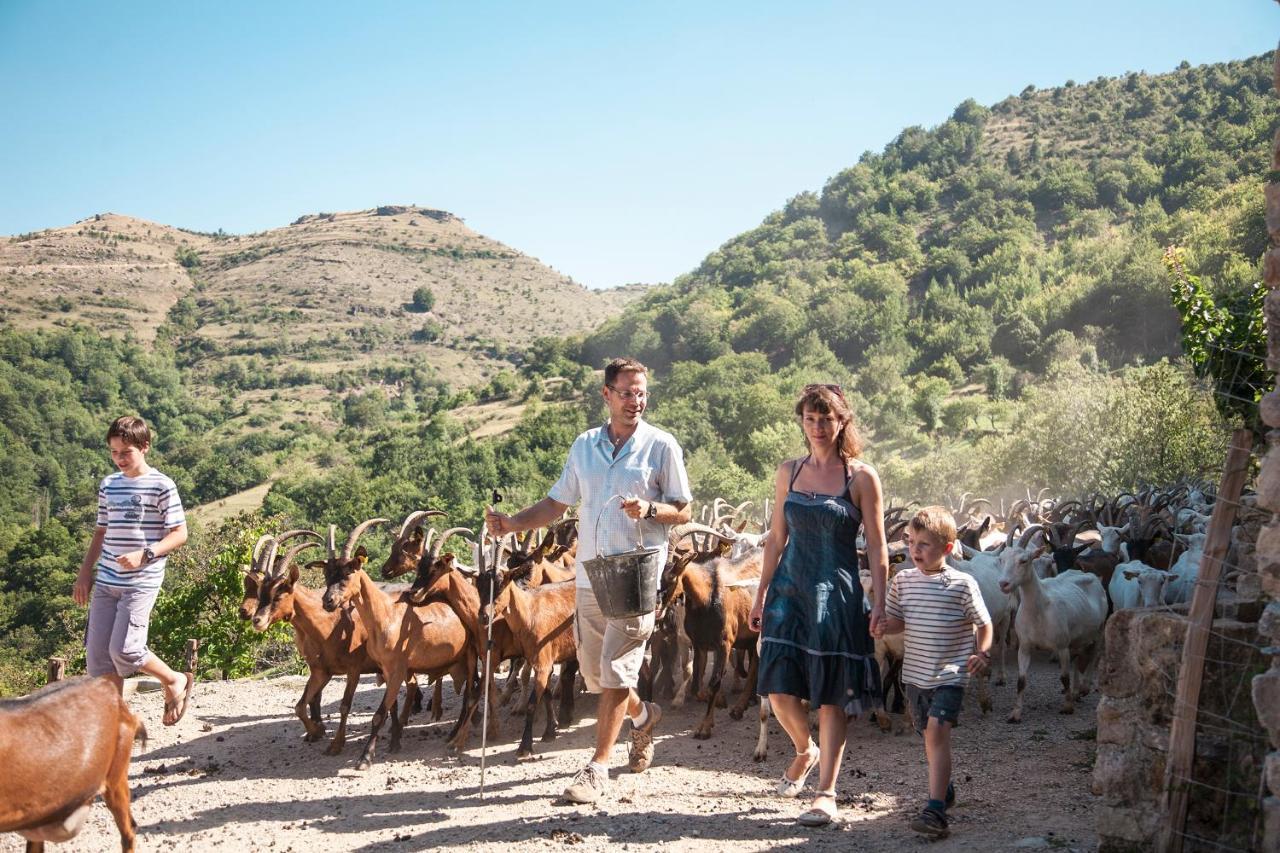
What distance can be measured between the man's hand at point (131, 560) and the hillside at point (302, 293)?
95.5m

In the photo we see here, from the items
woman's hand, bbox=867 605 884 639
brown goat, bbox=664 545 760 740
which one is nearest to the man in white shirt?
woman's hand, bbox=867 605 884 639

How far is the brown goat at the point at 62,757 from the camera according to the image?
461cm

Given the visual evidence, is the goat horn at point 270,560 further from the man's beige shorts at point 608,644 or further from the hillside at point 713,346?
the hillside at point 713,346

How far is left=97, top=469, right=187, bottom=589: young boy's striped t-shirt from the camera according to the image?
21.2ft

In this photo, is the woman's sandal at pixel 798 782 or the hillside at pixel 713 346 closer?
the woman's sandal at pixel 798 782

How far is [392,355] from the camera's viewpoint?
106375 millimetres

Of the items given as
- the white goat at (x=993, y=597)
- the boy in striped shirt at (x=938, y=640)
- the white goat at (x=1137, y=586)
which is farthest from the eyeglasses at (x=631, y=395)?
the white goat at (x=1137, y=586)

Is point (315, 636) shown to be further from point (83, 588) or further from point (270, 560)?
point (83, 588)

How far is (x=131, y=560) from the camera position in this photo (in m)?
6.32

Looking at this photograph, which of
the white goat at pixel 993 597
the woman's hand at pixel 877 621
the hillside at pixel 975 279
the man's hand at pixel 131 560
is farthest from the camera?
the hillside at pixel 975 279

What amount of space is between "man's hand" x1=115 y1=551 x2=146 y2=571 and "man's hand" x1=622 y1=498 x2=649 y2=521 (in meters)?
2.87

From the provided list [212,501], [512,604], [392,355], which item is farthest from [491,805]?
[392,355]

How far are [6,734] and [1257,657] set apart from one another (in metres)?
5.27

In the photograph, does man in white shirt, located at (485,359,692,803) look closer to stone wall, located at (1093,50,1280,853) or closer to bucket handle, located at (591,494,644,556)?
bucket handle, located at (591,494,644,556)
